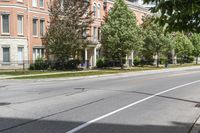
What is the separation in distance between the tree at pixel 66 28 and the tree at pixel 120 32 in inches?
158

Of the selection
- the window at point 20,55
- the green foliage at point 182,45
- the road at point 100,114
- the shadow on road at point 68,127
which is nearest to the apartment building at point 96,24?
the window at point 20,55

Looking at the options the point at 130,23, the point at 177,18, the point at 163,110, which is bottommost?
the point at 163,110

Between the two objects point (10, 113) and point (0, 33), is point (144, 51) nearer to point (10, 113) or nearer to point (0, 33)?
point (0, 33)

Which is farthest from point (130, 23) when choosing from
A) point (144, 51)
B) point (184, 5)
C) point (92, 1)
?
point (184, 5)

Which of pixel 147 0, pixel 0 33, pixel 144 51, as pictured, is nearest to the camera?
pixel 147 0

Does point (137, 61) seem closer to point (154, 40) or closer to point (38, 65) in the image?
point (154, 40)

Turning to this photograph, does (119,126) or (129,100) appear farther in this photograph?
(129,100)

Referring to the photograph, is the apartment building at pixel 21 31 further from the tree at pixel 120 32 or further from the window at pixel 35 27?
the tree at pixel 120 32

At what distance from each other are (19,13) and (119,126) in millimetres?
36884

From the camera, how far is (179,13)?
8328 mm

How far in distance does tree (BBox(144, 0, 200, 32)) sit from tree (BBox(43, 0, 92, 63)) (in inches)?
1405

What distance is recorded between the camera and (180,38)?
7731 cm

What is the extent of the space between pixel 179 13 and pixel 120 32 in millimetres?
41642

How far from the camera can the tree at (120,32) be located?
163 ft
